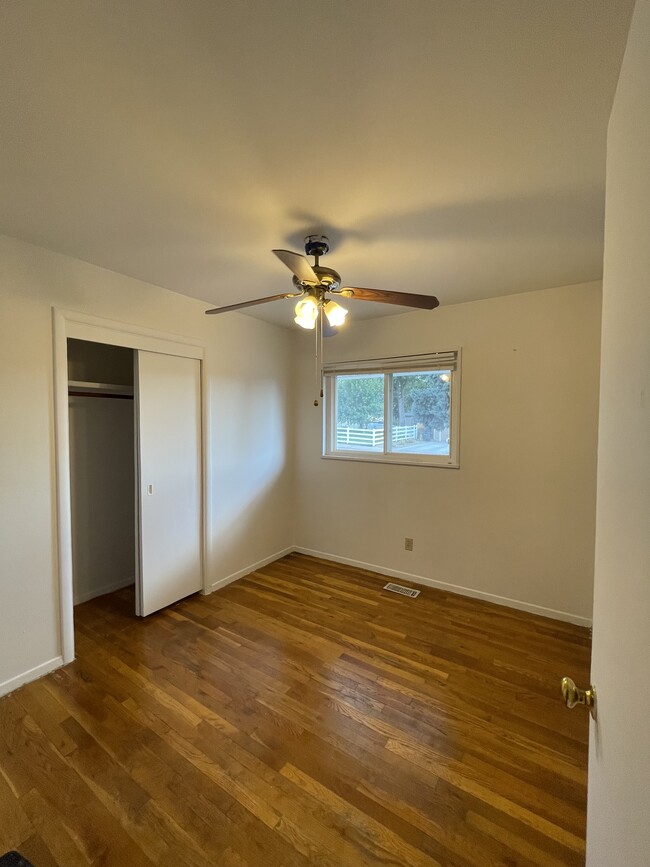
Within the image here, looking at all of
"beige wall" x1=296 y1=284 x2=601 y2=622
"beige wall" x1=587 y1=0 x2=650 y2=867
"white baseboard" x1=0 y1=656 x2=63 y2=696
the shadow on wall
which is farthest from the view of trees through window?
"white baseboard" x1=0 y1=656 x2=63 y2=696

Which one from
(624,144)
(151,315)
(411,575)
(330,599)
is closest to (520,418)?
(411,575)

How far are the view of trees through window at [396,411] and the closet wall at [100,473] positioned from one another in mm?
2017

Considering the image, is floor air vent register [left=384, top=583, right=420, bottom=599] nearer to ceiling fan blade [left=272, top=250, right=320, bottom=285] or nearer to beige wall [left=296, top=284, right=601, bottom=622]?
beige wall [left=296, top=284, right=601, bottom=622]

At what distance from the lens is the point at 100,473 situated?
9.96ft

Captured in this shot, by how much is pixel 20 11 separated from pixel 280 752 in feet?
8.43

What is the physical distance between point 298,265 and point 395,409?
2.07 metres

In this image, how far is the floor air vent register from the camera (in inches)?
119

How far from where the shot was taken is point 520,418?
272cm

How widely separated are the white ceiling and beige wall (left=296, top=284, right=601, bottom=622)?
780mm

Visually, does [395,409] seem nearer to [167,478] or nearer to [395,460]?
[395,460]

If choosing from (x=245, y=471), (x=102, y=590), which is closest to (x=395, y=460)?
(x=245, y=471)

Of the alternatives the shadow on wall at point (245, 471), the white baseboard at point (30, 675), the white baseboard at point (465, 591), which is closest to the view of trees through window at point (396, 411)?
the shadow on wall at point (245, 471)

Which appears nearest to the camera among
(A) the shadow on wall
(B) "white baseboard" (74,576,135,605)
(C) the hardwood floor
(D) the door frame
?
(C) the hardwood floor

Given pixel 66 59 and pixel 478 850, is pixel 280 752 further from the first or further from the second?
pixel 66 59
